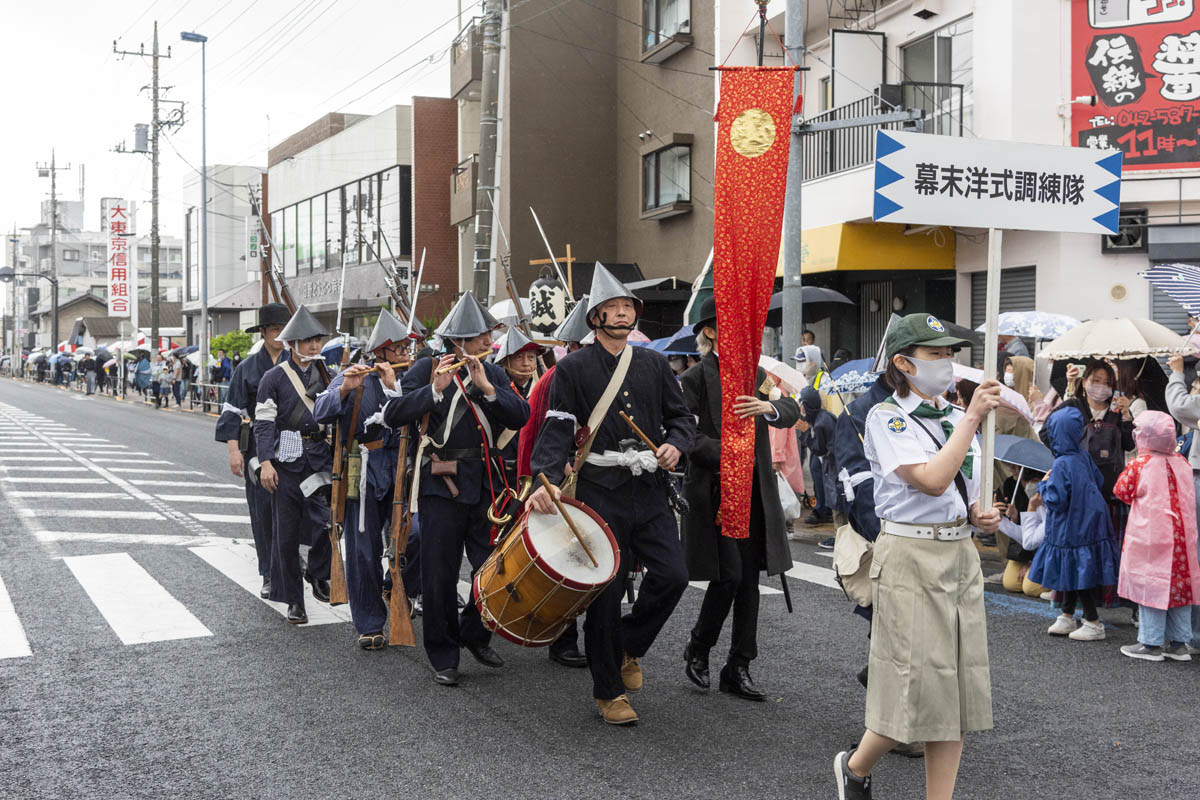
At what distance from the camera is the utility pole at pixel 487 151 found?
54.6ft

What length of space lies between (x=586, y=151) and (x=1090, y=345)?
1989 cm

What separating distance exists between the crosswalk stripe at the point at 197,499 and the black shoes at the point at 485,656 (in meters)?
8.11

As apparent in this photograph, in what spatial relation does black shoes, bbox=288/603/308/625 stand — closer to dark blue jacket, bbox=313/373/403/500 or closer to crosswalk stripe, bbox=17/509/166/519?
dark blue jacket, bbox=313/373/403/500

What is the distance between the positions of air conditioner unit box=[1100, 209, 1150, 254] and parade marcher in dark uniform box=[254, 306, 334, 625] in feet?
36.2

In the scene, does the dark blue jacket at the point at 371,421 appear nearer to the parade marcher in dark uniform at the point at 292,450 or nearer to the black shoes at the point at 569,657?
the parade marcher in dark uniform at the point at 292,450

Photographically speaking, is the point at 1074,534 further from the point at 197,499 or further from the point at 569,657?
the point at 197,499

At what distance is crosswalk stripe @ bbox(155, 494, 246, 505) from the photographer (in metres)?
14.2

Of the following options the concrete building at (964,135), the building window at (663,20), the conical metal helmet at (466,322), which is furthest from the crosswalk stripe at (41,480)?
the building window at (663,20)

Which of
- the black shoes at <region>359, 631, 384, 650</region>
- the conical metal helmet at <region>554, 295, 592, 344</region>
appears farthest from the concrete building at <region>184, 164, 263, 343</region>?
the black shoes at <region>359, 631, 384, 650</region>

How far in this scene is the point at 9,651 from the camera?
22.9 ft

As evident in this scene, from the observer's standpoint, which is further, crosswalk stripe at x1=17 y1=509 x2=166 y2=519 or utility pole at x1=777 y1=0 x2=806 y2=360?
utility pole at x1=777 y1=0 x2=806 y2=360

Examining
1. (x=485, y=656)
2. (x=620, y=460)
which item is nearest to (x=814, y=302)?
(x=485, y=656)

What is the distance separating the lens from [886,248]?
17359 millimetres

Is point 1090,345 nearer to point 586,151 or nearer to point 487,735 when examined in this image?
point 487,735
